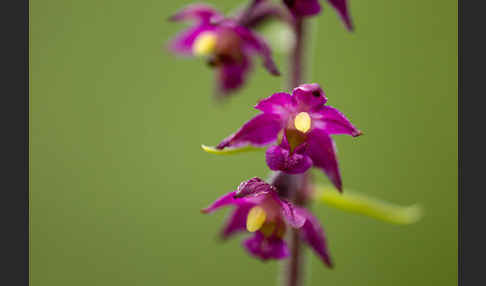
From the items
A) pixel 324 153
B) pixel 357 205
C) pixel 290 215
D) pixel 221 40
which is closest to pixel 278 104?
pixel 324 153

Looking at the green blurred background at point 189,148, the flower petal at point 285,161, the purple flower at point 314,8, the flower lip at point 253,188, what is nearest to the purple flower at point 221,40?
the purple flower at point 314,8

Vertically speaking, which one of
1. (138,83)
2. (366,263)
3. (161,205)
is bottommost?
(366,263)

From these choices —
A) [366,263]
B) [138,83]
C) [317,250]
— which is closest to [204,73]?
[138,83]

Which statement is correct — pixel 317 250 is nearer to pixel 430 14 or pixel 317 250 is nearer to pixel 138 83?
pixel 138 83

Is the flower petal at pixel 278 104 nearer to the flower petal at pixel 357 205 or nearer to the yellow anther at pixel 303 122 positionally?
the yellow anther at pixel 303 122

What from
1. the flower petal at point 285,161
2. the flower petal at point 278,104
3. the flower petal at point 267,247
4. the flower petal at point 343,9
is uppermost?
the flower petal at point 343,9

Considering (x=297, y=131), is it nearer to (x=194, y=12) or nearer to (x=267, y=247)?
(x=267, y=247)
